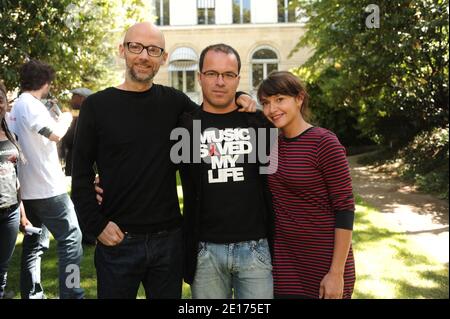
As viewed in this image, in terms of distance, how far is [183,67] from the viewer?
2678cm

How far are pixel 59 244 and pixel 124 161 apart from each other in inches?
63.8

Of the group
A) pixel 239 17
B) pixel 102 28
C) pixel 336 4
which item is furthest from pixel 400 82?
pixel 239 17

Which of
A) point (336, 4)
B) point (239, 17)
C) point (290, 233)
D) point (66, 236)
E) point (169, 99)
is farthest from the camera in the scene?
point (239, 17)

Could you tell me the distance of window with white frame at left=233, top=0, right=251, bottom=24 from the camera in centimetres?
2697

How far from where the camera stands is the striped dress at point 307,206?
7.55 ft

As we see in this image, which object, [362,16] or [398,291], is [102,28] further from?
[398,291]

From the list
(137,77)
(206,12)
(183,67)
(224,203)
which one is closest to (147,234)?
(224,203)

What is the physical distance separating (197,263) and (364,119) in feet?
40.7

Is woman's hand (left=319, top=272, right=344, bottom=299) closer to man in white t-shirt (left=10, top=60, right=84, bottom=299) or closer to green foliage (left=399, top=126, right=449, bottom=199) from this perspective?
man in white t-shirt (left=10, top=60, right=84, bottom=299)

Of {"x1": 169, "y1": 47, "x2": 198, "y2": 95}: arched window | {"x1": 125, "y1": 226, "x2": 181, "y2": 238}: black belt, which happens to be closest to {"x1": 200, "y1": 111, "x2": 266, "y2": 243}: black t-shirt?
{"x1": 125, "y1": 226, "x2": 181, "y2": 238}: black belt

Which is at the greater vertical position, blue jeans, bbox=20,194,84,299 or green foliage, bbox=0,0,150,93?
green foliage, bbox=0,0,150,93

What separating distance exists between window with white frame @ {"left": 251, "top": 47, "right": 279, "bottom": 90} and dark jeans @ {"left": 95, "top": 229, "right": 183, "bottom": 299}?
82.5 ft
